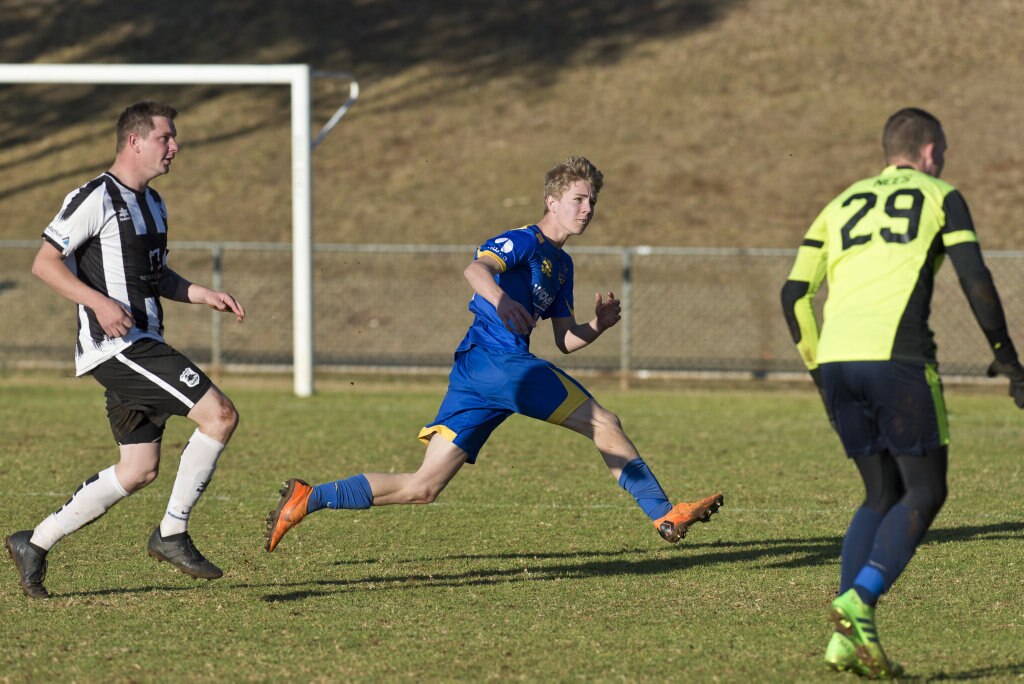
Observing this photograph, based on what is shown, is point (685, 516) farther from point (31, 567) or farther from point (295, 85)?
point (295, 85)

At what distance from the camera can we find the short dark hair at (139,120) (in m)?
6.02

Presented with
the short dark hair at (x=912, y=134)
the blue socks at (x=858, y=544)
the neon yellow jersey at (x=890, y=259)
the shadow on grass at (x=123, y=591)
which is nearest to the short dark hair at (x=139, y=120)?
the shadow on grass at (x=123, y=591)

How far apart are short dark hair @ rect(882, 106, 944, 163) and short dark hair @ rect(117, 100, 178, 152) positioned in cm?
300

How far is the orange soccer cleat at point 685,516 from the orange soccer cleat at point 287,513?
155 cm

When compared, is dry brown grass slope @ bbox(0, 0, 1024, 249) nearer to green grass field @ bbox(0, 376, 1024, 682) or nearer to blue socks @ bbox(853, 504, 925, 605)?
green grass field @ bbox(0, 376, 1024, 682)

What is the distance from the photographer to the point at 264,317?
21.4 meters

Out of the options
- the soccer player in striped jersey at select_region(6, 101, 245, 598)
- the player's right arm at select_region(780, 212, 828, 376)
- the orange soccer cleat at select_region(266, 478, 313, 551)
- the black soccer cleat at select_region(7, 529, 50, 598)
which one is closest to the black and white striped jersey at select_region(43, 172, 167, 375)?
the soccer player in striped jersey at select_region(6, 101, 245, 598)

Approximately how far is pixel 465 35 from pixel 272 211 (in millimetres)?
9154

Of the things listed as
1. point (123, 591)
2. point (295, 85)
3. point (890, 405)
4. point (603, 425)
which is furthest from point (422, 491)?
point (295, 85)

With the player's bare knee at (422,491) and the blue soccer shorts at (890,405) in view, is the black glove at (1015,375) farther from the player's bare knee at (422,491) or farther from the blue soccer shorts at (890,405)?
the player's bare knee at (422,491)

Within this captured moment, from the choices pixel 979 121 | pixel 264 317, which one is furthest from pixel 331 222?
pixel 979 121

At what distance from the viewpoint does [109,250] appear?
19.7 ft

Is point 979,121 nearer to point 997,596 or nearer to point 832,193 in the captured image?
point 832,193

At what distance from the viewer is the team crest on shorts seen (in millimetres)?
5961
